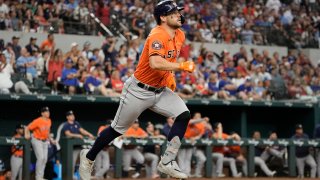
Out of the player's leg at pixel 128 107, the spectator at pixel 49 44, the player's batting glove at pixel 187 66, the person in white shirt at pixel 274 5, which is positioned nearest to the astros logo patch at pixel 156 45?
the player's batting glove at pixel 187 66

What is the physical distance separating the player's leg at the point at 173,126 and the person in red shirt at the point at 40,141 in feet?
19.5

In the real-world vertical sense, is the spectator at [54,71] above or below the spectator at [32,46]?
below

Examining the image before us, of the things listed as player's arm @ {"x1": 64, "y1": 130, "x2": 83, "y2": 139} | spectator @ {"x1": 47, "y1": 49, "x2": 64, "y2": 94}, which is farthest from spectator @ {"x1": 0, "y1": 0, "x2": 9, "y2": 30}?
player's arm @ {"x1": 64, "y1": 130, "x2": 83, "y2": 139}

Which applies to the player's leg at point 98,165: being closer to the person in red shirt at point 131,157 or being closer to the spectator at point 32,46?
the person in red shirt at point 131,157

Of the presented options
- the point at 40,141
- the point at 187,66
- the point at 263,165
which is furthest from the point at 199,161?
the point at 187,66

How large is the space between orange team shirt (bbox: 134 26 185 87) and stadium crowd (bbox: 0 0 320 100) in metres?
7.57

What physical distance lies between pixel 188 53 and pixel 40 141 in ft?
21.3

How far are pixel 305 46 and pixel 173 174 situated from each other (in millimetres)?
16455

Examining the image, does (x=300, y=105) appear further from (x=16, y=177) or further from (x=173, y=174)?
(x=173, y=174)

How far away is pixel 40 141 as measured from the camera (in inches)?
543

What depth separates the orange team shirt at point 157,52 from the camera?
25.3 ft

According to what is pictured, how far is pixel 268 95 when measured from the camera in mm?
18906

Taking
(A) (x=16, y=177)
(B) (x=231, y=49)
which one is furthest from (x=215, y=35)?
(A) (x=16, y=177)

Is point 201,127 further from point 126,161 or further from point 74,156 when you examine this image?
point 74,156
